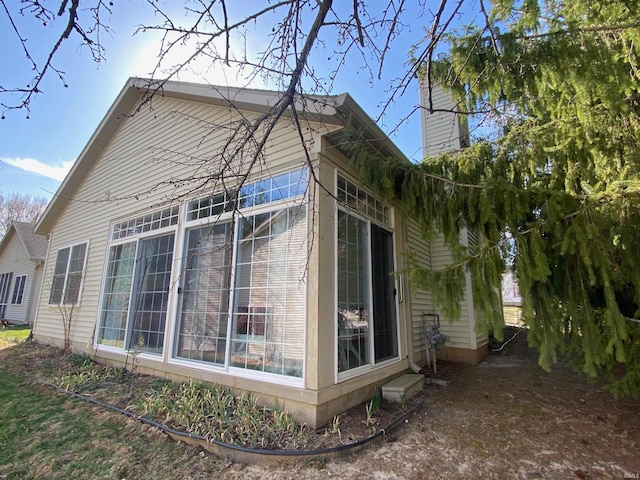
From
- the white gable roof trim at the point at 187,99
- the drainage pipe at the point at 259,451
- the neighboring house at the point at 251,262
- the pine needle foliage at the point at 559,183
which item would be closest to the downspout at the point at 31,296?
the white gable roof trim at the point at 187,99

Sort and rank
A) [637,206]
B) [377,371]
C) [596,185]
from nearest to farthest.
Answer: [637,206], [596,185], [377,371]

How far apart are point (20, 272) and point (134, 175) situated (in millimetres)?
13088

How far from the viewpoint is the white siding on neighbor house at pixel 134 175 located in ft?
17.5

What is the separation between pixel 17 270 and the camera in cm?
1538

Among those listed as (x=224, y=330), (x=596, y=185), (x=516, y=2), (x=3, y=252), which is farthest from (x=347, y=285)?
(x=3, y=252)

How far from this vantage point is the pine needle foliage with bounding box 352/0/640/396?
8.28ft

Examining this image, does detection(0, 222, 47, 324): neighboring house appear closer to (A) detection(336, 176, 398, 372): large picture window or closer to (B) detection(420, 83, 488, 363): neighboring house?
(A) detection(336, 176, 398, 372): large picture window

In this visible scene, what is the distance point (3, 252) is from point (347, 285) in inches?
814

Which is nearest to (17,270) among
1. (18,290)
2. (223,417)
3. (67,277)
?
(18,290)

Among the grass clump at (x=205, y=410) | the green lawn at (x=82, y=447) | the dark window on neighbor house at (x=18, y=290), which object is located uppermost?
the dark window on neighbor house at (x=18, y=290)

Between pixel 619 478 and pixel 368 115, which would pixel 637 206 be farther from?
pixel 368 115

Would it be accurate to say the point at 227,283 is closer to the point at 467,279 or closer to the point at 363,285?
the point at 363,285

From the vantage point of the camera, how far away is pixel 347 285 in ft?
13.9

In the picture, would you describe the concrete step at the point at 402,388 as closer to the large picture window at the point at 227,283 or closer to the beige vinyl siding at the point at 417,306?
the beige vinyl siding at the point at 417,306
